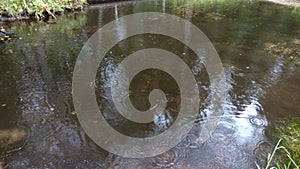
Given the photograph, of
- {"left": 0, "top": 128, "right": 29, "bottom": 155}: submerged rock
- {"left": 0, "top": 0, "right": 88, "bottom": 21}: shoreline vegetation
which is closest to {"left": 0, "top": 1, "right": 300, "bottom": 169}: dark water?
{"left": 0, "top": 128, "right": 29, "bottom": 155}: submerged rock

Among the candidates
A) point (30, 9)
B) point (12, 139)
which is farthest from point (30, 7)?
point (12, 139)

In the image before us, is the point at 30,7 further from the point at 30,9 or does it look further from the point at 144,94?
the point at 144,94

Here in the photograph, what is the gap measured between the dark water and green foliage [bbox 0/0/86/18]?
23.8 inches

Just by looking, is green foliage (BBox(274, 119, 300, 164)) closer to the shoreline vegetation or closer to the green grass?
the green grass

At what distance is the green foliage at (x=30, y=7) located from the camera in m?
8.61

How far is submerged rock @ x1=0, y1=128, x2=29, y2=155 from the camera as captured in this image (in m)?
3.02

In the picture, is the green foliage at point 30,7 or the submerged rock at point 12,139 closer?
the submerged rock at point 12,139

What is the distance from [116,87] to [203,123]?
1.65 m

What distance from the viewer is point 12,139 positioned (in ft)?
10.4

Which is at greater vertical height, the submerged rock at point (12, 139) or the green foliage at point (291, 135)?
the submerged rock at point (12, 139)

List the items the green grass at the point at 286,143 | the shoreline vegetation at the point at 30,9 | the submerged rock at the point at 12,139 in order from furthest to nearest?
the shoreline vegetation at the point at 30,9, the submerged rock at the point at 12,139, the green grass at the point at 286,143

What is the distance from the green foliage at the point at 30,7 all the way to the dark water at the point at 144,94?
606 millimetres

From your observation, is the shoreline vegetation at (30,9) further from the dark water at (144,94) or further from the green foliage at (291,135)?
the green foliage at (291,135)

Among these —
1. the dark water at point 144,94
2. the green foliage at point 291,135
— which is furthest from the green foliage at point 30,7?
the green foliage at point 291,135
